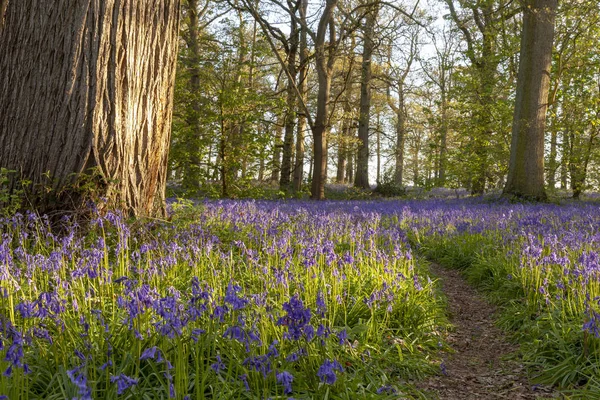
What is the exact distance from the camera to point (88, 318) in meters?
2.56

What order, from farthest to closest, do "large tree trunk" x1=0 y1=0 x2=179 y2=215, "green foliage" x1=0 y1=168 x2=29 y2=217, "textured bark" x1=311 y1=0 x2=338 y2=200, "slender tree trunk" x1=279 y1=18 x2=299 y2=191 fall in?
"slender tree trunk" x1=279 y1=18 x2=299 y2=191 → "textured bark" x1=311 y1=0 x2=338 y2=200 → "large tree trunk" x1=0 y1=0 x2=179 y2=215 → "green foliage" x1=0 y1=168 x2=29 y2=217

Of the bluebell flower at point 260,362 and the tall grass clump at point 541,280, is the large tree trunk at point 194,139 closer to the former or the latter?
the tall grass clump at point 541,280

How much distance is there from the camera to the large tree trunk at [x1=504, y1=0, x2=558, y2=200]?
40.1ft

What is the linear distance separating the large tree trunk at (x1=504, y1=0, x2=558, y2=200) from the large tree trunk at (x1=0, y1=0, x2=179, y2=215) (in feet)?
35.6

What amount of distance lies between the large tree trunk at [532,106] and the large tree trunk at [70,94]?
428 inches

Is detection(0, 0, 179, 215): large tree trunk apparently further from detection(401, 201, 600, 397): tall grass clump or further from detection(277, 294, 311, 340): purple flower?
detection(401, 201, 600, 397): tall grass clump

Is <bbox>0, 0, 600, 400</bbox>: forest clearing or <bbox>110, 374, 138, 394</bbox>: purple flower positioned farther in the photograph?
<bbox>0, 0, 600, 400</bbox>: forest clearing

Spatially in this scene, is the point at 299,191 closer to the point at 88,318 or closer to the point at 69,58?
the point at 69,58

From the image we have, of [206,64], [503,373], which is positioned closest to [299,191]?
[206,64]

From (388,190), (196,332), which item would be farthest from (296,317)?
(388,190)

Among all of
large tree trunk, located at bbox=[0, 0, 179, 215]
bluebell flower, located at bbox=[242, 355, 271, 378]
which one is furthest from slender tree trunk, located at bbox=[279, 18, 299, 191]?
bluebell flower, located at bbox=[242, 355, 271, 378]

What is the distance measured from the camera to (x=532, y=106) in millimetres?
12336

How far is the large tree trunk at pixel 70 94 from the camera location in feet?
14.7

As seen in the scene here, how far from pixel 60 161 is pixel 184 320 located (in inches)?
124
